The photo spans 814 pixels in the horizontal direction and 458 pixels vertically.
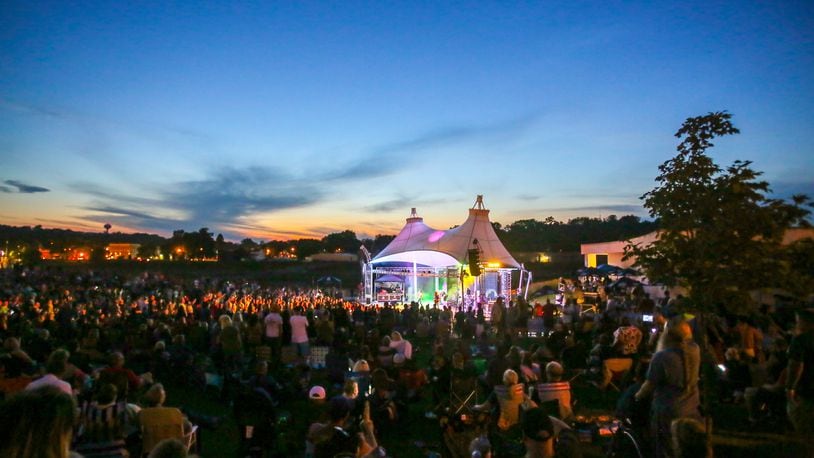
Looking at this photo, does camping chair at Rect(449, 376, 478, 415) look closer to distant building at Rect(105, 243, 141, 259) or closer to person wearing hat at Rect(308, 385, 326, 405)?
person wearing hat at Rect(308, 385, 326, 405)

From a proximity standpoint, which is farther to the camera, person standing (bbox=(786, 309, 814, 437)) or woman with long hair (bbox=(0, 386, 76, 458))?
person standing (bbox=(786, 309, 814, 437))

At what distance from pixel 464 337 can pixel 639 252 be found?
1005 cm

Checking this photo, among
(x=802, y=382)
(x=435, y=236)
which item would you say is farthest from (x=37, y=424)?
(x=435, y=236)

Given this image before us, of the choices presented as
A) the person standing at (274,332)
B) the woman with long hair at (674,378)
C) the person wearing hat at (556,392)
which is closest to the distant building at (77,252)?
the person standing at (274,332)

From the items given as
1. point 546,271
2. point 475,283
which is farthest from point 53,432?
point 546,271

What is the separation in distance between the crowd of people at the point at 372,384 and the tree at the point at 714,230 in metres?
0.43

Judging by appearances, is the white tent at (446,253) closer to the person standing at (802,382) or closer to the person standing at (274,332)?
the person standing at (274,332)

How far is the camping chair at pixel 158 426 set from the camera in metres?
4.60

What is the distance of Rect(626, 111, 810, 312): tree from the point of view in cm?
526

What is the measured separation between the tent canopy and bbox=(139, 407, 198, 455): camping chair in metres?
21.0

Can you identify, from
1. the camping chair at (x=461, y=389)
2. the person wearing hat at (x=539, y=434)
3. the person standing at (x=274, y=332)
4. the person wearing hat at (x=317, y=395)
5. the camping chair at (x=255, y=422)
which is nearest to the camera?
the person wearing hat at (x=539, y=434)

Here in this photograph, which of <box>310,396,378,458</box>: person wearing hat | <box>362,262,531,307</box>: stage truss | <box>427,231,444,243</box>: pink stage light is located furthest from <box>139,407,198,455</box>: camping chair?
<box>427,231,444,243</box>: pink stage light

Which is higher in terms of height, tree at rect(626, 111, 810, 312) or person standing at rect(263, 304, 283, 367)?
tree at rect(626, 111, 810, 312)

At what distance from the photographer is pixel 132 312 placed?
15.1 meters
